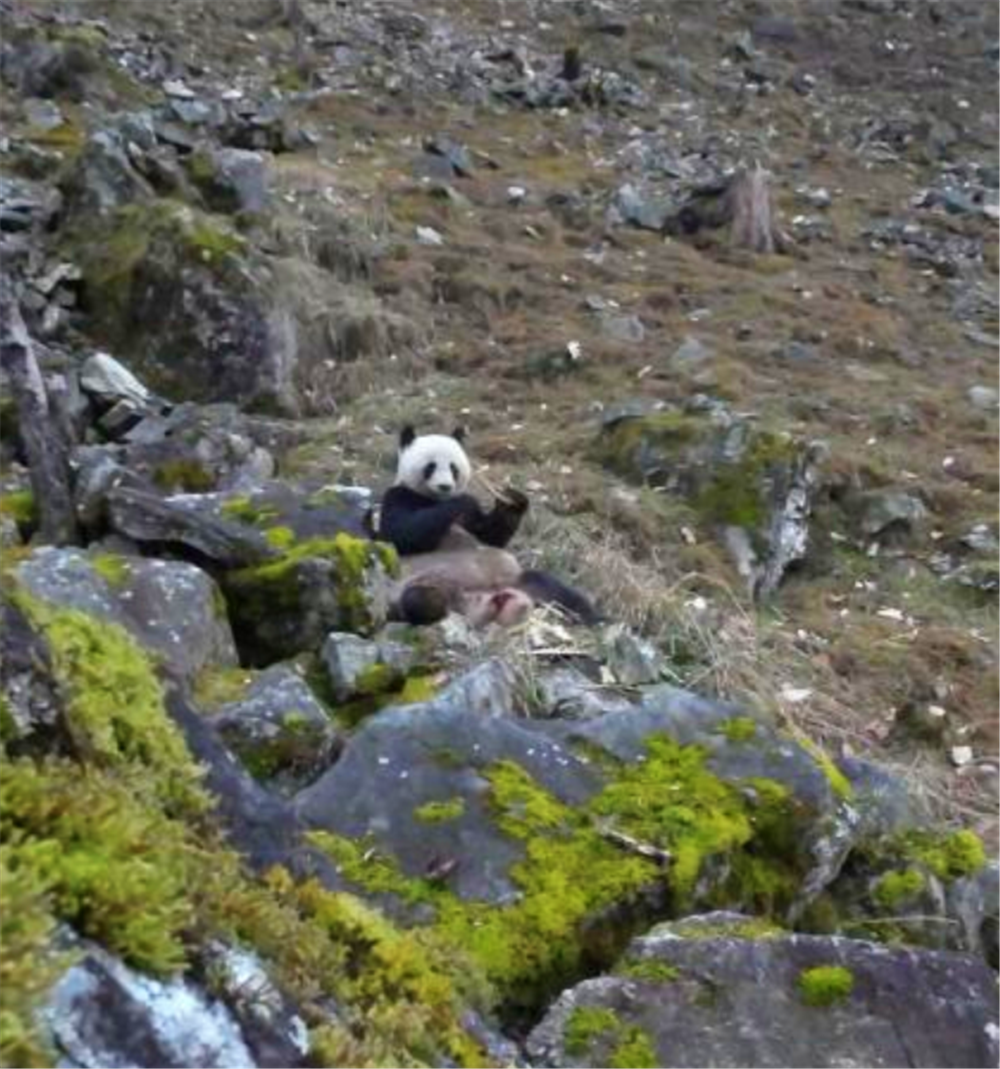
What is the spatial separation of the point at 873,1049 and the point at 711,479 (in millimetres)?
8213

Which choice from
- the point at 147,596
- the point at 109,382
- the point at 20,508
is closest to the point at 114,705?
the point at 147,596

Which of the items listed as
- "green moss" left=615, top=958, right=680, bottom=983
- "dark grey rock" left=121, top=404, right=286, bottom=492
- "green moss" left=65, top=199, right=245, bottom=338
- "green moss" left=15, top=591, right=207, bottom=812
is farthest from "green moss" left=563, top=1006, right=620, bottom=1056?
"green moss" left=65, top=199, right=245, bottom=338

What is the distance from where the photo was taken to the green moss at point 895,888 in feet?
17.1

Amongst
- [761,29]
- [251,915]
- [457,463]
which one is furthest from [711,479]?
[761,29]

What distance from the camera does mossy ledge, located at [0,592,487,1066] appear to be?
7.53ft

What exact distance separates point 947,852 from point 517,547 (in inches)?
174

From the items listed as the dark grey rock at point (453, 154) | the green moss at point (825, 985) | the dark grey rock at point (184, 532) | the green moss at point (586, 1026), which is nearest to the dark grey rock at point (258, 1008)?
the green moss at point (586, 1026)

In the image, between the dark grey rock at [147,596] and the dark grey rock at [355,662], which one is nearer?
the dark grey rock at [147,596]

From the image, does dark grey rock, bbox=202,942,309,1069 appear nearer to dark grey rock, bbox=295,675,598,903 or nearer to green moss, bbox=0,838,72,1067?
green moss, bbox=0,838,72,1067

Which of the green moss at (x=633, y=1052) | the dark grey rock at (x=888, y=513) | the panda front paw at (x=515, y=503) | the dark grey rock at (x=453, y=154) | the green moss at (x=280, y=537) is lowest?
the dark grey rock at (x=453, y=154)

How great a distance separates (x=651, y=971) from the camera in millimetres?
3982

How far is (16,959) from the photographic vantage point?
2.10 metres

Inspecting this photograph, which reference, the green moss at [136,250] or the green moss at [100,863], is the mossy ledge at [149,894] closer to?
the green moss at [100,863]

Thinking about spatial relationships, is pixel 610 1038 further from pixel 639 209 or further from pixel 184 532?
pixel 639 209
